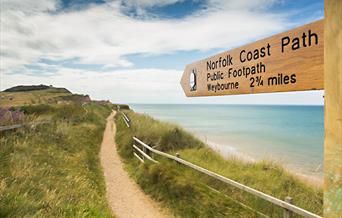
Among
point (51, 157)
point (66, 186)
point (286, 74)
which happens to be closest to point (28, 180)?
point (66, 186)

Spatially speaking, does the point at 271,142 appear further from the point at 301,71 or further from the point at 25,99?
the point at 25,99

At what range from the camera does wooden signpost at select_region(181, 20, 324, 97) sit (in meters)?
1.87

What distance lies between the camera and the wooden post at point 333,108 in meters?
1.49

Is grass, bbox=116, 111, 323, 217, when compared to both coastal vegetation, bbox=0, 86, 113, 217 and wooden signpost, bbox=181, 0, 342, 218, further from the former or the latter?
wooden signpost, bbox=181, 0, 342, 218

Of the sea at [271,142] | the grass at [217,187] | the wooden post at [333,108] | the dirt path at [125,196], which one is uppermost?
the wooden post at [333,108]

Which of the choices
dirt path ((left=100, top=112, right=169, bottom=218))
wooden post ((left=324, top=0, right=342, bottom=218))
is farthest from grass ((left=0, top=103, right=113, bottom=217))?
wooden post ((left=324, top=0, right=342, bottom=218))

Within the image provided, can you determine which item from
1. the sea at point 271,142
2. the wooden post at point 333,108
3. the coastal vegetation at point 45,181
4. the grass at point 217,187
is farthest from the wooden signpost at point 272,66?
the sea at point 271,142

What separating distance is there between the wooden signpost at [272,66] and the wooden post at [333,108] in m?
0.26

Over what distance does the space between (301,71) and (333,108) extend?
20.1 inches

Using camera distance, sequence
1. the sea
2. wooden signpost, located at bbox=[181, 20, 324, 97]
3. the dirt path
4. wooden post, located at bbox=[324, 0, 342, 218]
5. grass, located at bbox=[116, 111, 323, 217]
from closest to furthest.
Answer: wooden post, located at bbox=[324, 0, 342, 218] → wooden signpost, located at bbox=[181, 20, 324, 97] → grass, located at bbox=[116, 111, 323, 217] → the dirt path → the sea

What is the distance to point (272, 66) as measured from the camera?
87.4 inches

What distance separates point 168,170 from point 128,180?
6.43ft

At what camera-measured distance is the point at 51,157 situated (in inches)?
315

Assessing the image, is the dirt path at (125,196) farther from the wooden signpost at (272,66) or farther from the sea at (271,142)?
the sea at (271,142)
